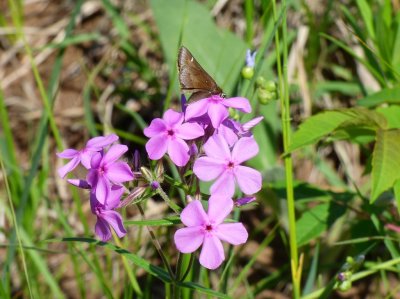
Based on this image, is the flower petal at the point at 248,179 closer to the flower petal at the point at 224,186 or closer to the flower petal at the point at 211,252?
the flower petal at the point at 224,186

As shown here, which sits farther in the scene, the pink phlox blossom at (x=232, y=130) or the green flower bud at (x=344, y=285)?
the green flower bud at (x=344, y=285)

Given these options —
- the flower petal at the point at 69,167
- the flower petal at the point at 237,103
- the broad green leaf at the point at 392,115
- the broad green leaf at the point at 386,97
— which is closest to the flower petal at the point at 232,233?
the flower petal at the point at 237,103

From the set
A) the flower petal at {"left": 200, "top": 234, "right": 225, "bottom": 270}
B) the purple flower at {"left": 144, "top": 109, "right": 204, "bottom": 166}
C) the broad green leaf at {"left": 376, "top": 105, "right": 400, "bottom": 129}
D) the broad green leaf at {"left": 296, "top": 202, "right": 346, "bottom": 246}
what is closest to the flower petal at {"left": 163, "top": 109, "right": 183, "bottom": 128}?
the purple flower at {"left": 144, "top": 109, "right": 204, "bottom": 166}

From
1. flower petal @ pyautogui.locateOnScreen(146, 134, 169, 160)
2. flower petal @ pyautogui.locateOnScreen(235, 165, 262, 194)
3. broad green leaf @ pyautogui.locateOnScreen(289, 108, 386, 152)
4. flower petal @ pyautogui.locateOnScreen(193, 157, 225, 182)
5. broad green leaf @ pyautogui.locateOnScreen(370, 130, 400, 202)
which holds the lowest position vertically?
broad green leaf @ pyautogui.locateOnScreen(370, 130, 400, 202)

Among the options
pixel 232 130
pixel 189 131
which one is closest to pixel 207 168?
pixel 189 131

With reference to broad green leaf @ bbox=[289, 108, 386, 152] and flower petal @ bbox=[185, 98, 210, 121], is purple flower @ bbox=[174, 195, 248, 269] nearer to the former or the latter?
flower petal @ bbox=[185, 98, 210, 121]

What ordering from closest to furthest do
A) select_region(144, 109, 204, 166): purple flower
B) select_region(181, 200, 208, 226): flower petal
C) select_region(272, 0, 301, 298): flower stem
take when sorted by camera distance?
1. select_region(181, 200, 208, 226): flower petal
2. select_region(144, 109, 204, 166): purple flower
3. select_region(272, 0, 301, 298): flower stem

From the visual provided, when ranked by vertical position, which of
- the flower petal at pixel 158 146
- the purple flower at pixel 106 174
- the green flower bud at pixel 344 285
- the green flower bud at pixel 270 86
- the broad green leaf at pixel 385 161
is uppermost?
the purple flower at pixel 106 174

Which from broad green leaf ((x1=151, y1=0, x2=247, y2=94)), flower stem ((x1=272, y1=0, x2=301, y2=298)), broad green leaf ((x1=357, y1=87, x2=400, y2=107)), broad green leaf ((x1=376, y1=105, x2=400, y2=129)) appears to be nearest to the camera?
flower stem ((x1=272, y1=0, x2=301, y2=298))
